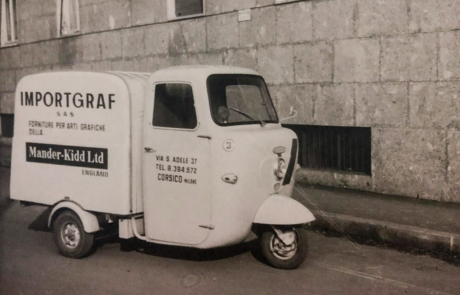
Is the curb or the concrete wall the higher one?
the concrete wall

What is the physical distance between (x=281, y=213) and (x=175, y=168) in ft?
4.01

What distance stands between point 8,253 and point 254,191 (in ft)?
10.3

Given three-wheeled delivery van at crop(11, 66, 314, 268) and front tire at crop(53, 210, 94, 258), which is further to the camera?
front tire at crop(53, 210, 94, 258)

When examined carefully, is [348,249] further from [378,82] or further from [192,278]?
[378,82]

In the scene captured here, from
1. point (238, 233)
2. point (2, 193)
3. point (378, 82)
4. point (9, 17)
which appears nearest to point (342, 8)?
point (378, 82)

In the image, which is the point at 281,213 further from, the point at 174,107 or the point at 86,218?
the point at 86,218

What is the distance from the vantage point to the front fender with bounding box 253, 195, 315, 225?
553cm

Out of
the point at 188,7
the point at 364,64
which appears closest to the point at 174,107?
the point at 364,64

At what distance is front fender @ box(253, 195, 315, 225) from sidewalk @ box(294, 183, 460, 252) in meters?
1.71

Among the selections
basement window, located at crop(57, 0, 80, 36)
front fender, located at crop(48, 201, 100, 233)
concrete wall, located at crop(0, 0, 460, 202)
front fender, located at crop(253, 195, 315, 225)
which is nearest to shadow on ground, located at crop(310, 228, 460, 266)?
front fender, located at crop(253, 195, 315, 225)

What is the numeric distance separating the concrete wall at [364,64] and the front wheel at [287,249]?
3.52 metres

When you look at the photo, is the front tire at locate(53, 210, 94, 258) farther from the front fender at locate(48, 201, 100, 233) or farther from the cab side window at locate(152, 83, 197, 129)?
the cab side window at locate(152, 83, 197, 129)

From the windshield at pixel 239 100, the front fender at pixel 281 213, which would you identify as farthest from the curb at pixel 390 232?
the windshield at pixel 239 100

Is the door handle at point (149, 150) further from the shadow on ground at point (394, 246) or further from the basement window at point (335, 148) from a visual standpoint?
the basement window at point (335, 148)
